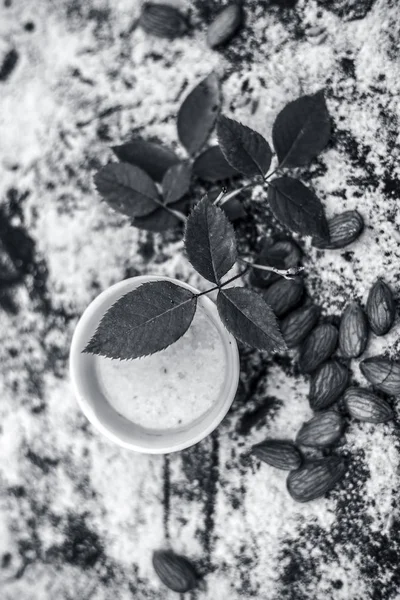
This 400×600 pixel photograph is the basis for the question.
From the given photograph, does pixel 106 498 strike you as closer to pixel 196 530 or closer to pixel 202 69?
pixel 196 530

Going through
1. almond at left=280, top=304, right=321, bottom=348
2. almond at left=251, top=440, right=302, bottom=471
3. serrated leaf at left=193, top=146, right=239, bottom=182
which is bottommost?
almond at left=251, top=440, right=302, bottom=471

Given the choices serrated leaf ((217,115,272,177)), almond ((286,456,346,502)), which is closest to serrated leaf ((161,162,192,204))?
serrated leaf ((217,115,272,177))

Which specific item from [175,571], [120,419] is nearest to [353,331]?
[120,419]

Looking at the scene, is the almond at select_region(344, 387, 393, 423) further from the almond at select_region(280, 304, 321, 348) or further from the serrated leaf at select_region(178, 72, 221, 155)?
the serrated leaf at select_region(178, 72, 221, 155)

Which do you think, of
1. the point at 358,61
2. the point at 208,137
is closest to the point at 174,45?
the point at 208,137

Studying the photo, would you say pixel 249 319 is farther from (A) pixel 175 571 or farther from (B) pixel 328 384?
(A) pixel 175 571

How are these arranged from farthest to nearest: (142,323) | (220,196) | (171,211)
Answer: (171,211) → (220,196) → (142,323)

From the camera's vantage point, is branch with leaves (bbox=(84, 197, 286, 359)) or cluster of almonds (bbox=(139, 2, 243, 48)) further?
cluster of almonds (bbox=(139, 2, 243, 48))
